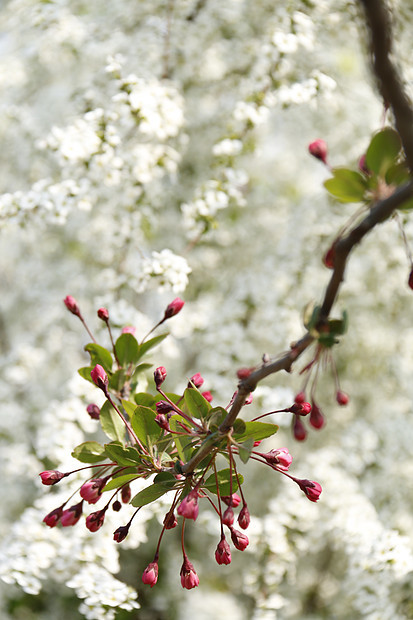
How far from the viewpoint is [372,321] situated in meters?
3.05

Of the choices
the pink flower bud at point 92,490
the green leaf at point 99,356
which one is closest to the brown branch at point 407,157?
the pink flower bud at point 92,490

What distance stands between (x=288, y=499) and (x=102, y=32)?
2230 mm

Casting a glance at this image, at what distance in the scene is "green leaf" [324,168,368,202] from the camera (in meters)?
0.79

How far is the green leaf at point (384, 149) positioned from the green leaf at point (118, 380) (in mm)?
783

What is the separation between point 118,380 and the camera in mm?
1319

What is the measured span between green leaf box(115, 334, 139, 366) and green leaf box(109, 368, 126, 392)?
0.14 ft

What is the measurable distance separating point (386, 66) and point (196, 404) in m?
0.64

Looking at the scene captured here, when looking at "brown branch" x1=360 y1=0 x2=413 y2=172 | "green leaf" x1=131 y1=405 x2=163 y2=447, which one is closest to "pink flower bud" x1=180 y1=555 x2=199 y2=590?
"green leaf" x1=131 y1=405 x2=163 y2=447

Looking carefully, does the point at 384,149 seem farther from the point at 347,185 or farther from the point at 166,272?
the point at 166,272

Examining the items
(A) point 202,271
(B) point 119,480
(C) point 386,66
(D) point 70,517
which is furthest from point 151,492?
(A) point 202,271

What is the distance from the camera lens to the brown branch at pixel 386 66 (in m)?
0.54

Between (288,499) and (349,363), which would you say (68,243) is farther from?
(288,499)

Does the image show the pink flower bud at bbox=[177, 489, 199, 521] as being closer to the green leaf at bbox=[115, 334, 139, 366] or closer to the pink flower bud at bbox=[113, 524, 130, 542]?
the pink flower bud at bbox=[113, 524, 130, 542]

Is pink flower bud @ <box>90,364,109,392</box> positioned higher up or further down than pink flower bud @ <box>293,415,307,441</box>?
higher up
